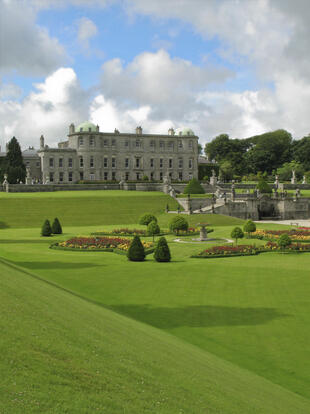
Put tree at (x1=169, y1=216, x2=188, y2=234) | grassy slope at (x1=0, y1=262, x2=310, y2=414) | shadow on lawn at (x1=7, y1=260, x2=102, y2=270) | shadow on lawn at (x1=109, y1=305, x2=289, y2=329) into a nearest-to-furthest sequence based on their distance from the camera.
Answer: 1. grassy slope at (x1=0, y1=262, x2=310, y2=414)
2. shadow on lawn at (x1=109, y1=305, x2=289, y2=329)
3. shadow on lawn at (x1=7, y1=260, x2=102, y2=270)
4. tree at (x1=169, y1=216, x2=188, y2=234)

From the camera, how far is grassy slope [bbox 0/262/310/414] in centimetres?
716

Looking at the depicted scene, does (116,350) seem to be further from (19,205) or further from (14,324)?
(19,205)

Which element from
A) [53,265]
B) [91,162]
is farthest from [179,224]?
[91,162]

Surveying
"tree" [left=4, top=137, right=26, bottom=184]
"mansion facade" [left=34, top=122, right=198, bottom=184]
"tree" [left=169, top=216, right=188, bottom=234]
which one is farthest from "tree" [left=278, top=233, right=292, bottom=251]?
"mansion facade" [left=34, top=122, right=198, bottom=184]

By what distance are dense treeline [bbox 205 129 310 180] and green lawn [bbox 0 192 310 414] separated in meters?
93.1

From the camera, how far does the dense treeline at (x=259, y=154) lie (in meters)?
123

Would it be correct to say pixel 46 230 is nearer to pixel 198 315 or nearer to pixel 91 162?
pixel 198 315

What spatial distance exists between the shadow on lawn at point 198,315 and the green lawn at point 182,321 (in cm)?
4

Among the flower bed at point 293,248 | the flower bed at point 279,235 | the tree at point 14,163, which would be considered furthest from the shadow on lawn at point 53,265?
the tree at point 14,163

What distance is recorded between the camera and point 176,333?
51.0 feet

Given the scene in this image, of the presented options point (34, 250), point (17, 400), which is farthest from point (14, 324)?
point (34, 250)

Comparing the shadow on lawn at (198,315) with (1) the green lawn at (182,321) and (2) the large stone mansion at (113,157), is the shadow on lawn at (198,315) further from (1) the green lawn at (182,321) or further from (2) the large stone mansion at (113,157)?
(2) the large stone mansion at (113,157)

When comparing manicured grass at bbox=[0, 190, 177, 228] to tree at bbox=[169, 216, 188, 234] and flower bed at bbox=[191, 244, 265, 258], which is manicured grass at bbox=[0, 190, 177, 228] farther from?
flower bed at bbox=[191, 244, 265, 258]

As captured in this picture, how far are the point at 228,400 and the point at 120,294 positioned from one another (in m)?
12.2
